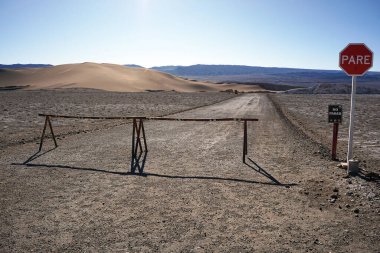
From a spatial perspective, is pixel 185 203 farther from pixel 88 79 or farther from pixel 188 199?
pixel 88 79

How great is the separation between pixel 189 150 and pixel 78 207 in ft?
18.0

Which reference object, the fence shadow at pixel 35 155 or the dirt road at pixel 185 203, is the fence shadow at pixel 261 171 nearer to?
the dirt road at pixel 185 203

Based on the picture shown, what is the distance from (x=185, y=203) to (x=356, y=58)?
4950 millimetres

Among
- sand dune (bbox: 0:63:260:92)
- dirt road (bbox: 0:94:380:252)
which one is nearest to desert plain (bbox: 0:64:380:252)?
dirt road (bbox: 0:94:380:252)

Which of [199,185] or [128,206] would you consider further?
[199,185]

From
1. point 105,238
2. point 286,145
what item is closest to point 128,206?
point 105,238

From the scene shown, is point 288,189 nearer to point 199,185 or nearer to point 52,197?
point 199,185

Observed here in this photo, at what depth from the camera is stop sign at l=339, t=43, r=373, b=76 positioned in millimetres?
7539

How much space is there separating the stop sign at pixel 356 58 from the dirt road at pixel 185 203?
2395 mm

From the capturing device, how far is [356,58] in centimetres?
766

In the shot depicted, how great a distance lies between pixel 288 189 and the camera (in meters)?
7.12

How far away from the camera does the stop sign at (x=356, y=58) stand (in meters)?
7.54

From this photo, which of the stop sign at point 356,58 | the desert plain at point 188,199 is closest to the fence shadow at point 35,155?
the desert plain at point 188,199

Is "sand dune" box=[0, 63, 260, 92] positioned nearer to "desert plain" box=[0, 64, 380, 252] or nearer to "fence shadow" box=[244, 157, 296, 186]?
"desert plain" box=[0, 64, 380, 252]
